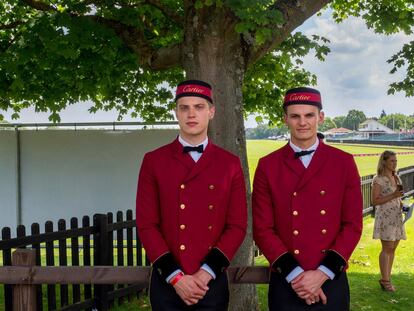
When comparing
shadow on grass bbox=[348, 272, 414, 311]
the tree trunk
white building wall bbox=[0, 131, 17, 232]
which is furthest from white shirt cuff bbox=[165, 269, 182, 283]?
white building wall bbox=[0, 131, 17, 232]

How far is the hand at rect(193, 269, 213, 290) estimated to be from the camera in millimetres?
3154

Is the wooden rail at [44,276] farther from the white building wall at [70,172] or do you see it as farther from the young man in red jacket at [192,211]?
the white building wall at [70,172]

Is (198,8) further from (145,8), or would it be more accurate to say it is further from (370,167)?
(370,167)

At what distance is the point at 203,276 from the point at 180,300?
0.21 meters

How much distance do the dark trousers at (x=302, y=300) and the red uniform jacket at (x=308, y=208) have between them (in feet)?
0.47

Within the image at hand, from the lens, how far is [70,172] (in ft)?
41.3

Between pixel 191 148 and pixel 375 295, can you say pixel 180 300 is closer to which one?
pixel 191 148

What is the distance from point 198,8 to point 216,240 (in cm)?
358

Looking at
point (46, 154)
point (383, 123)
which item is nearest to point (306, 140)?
point (46, 154)

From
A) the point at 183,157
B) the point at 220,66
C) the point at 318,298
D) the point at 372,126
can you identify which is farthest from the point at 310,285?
the point at 372,126

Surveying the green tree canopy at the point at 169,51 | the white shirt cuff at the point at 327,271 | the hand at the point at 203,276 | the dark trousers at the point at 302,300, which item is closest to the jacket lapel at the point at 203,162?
the hand at the point at 203,276

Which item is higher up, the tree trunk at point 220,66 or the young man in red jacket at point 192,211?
the tree trunk at point 220,66

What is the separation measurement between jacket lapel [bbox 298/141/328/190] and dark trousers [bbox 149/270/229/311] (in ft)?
2.45

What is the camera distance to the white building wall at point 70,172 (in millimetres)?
12219
